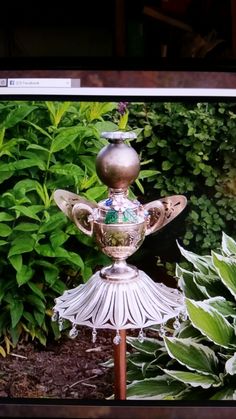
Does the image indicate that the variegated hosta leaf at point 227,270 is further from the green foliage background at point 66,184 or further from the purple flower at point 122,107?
the purple flower at point 122,107

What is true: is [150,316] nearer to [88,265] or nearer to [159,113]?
[88,265]

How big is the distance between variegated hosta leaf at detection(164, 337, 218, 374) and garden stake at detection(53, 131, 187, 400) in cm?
3

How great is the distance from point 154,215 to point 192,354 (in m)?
0.18

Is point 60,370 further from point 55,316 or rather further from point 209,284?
point 209,284

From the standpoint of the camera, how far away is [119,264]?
2.56 ft

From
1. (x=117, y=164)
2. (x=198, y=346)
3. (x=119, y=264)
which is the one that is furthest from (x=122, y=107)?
(x=198, y=346)

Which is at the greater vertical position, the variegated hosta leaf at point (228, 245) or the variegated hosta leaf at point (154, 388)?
the variegated hosta leaf at point (228, 245)

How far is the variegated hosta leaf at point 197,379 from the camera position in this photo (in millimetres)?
763

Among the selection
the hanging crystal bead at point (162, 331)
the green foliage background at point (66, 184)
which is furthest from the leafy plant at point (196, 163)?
the hanging crystal bead at point (162, 331)

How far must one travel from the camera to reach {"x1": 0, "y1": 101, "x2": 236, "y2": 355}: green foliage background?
775mm

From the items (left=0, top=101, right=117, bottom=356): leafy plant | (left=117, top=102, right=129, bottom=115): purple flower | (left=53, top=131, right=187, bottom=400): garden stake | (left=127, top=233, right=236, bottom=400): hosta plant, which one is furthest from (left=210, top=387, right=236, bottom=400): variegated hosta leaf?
(left=117, top=102, right=129, bottom=115): purple flower

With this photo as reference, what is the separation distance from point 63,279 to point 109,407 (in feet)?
0.54

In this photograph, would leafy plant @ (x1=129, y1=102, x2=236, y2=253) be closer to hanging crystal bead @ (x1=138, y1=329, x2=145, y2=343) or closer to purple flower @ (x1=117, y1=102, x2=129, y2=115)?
purple flower @ (x1=117, y1=102, x2=129, y2=115)

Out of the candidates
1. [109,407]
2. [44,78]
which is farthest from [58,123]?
[109,407]
